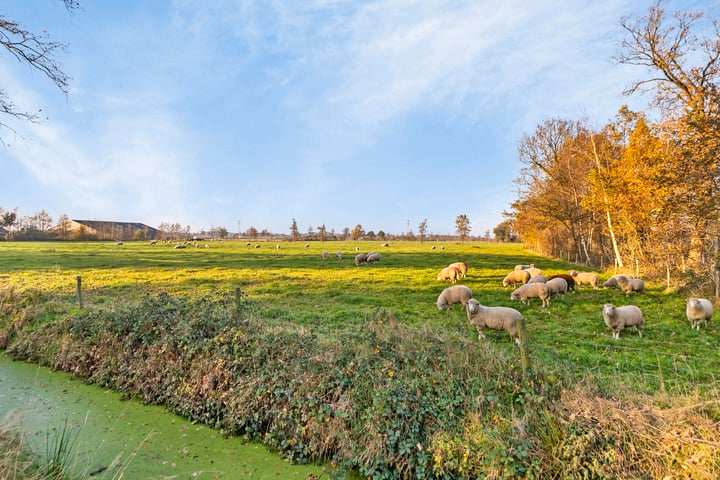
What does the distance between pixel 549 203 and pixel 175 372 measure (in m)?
33.1

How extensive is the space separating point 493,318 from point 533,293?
5191mm

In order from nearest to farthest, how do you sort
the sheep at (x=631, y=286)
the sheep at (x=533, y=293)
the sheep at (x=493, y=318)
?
1. the sheep at (x=493, y=318)
2. the sheep at (x=533, y=293)
3. the sheep at (x=631, y=286)

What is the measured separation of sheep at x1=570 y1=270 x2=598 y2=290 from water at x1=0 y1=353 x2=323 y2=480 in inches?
687

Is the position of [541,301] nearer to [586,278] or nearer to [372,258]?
[586,278]

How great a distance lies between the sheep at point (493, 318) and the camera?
912 cm

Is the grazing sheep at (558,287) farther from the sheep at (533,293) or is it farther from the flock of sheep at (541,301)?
the sheep at (533,293)

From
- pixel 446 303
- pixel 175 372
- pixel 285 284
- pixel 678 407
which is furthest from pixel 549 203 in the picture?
pixel 175 372

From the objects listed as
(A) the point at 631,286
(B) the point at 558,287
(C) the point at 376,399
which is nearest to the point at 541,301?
(B) the point at 558,287

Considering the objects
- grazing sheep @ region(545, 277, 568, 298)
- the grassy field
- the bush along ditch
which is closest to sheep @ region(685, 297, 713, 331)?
the grassy field

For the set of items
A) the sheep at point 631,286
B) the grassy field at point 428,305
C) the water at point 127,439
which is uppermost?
the sheep at point 631,286

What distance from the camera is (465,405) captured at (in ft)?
15.1

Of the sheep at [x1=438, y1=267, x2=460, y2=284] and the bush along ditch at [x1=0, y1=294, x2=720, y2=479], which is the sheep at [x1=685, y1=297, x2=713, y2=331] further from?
the sheep at [x1=438, y1=267, x2=460, y2=284]

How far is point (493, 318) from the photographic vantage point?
933cm

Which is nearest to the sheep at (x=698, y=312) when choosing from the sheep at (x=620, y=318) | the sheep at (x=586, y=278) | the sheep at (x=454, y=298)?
the sheep at (x=620, y=318)
